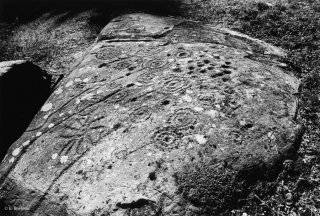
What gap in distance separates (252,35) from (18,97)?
4118mm

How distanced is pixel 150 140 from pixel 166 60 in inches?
63.1

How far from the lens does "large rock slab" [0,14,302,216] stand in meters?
2.70

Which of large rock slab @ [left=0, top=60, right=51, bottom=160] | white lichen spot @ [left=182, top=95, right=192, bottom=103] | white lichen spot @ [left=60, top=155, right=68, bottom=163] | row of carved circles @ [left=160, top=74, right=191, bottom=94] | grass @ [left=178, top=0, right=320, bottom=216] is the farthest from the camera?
large rock slab @ [left=0, top=60, right=51, bottom=160]

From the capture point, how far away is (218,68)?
154 inches

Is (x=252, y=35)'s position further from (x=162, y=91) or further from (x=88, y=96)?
(x=88, y=96)

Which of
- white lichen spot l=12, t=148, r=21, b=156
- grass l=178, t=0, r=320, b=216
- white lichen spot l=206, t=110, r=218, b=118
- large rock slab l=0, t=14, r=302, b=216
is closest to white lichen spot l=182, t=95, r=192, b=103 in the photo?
large rock slab l=0, t=14, r=302, b=216

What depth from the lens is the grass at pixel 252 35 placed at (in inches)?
103

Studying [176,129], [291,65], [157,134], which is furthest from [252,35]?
[157,134]

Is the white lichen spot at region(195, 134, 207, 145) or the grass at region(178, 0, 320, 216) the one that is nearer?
the grass at region(178, 0, 320, 216)

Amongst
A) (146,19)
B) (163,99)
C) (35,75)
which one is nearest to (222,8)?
(146,19)

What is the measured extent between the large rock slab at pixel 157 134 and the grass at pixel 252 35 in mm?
98

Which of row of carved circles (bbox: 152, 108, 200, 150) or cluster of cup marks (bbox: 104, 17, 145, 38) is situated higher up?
cluster of cup marks (bbox: 104, 17, 145, 38)

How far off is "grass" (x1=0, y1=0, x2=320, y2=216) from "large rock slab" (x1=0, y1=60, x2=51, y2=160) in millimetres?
892

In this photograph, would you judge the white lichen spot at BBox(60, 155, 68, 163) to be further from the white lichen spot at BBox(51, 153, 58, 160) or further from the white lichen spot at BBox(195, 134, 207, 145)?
the white lichen spot at BBox(195, 134, 207, 145)
